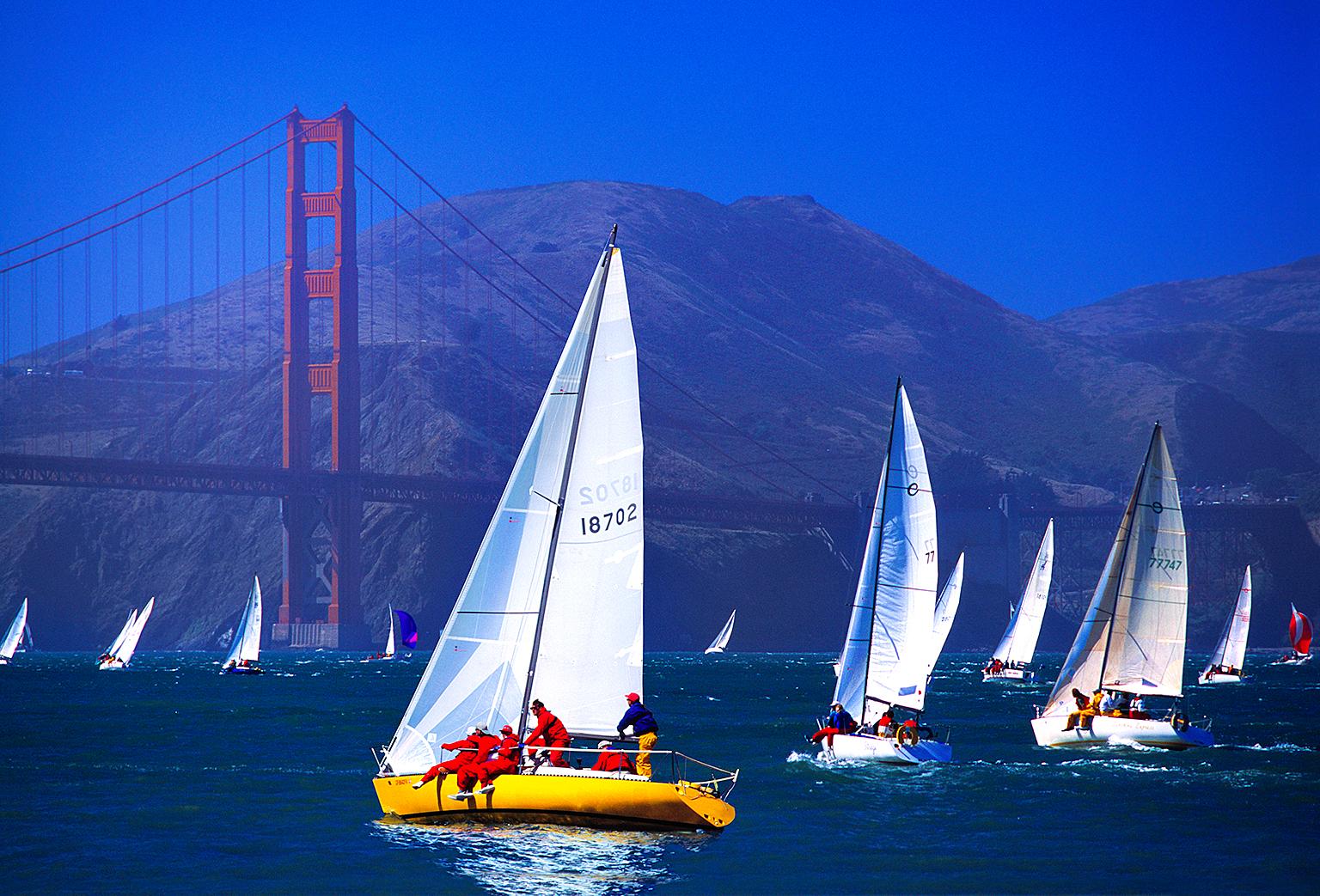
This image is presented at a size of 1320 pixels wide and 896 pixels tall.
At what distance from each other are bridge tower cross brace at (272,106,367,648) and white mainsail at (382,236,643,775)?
76.0m

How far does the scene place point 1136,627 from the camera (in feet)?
98.8

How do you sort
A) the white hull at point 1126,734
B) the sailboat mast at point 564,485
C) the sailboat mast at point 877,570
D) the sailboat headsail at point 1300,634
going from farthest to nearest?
the sailboat headsail at point 1300,634 → the white hull at point 1126,734 → the sailboat mast at point 877,570 → the sailboat mast at point 564,485

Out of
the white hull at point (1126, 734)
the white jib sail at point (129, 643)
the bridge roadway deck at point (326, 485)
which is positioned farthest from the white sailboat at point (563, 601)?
the bridge roadway deck at point (326, 485)

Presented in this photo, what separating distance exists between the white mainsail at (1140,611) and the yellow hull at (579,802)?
45.7ft

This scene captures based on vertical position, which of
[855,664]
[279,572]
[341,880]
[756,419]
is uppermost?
[756,419]

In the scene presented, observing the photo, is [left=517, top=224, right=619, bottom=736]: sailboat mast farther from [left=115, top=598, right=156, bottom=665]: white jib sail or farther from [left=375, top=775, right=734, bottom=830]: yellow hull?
[left=115, top=598, right=156, bottom=665]: white jib sail

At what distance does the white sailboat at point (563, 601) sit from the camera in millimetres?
17609

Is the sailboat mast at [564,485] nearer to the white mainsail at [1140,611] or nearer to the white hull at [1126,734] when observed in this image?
the white hull at [1126,734]

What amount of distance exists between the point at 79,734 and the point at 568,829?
63.5ft

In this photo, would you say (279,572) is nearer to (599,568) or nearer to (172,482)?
(172,482)

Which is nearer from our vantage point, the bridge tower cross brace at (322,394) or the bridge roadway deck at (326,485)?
the bridge roadway deck at (326,485)

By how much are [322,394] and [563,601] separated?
8336 centimetres

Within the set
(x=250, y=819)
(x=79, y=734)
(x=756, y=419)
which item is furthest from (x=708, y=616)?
(x=250, y=819)

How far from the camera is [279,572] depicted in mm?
115562
